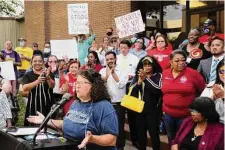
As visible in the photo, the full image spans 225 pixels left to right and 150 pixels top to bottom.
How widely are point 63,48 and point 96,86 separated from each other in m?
4.70

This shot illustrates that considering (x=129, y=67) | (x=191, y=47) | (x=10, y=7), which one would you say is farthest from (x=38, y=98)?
(x=10, y=7)

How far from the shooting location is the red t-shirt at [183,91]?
516 cm

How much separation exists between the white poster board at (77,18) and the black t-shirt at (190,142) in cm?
525

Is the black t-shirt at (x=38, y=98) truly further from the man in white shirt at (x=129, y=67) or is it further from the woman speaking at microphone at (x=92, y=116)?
the woman speaking at microphone at (x=92, y=116)

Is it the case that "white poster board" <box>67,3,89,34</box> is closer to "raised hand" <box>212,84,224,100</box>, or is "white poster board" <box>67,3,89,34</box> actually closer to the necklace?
the necklace

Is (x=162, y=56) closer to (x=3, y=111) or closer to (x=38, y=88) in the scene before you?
(x=38, y=88)

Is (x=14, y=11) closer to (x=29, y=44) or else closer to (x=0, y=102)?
(x=29, y=44)

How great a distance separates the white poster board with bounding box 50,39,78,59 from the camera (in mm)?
7941

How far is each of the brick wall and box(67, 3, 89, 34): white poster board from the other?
2.47 meters

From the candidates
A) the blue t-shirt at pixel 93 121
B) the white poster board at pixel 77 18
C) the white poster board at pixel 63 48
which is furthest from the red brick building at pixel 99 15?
the blue t-shirt at pixel 93 121

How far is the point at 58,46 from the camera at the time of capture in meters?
8.00

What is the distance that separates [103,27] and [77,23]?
327cm

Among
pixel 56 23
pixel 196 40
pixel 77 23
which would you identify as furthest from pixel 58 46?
pixel 56 23

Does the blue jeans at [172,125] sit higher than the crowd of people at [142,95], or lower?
lower
